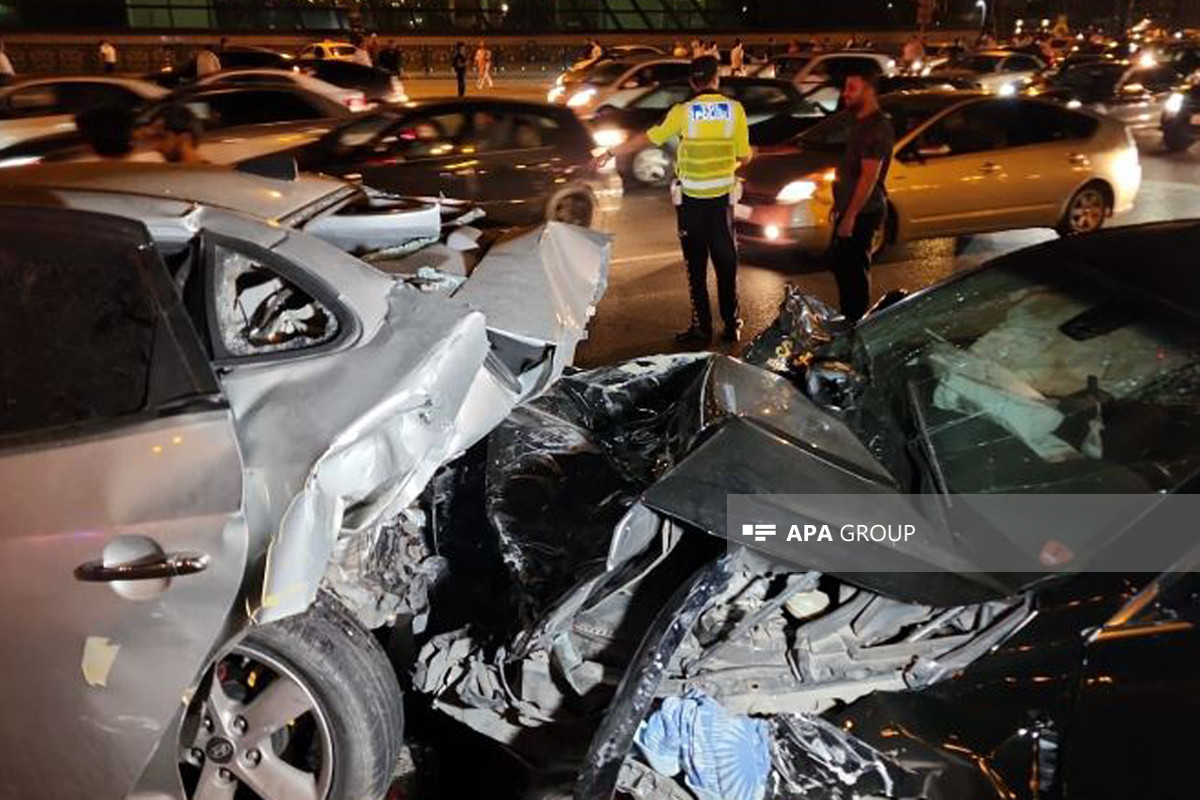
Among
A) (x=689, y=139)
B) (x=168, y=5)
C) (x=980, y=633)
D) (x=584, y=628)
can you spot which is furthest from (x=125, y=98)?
(x=168, y=5)

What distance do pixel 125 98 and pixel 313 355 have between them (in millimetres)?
10567

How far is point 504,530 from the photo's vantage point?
3.04m

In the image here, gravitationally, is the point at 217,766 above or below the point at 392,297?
below

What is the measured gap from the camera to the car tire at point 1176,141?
15.5 meters

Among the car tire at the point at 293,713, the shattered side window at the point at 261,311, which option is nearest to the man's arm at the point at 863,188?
the shattered side window at the point at 261,311

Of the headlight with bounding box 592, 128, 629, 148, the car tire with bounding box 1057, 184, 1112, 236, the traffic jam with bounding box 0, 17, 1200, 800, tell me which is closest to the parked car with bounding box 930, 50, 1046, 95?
the headlight with bounding box 592, 128, 629, 148

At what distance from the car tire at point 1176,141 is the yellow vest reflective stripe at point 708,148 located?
12.3 meters

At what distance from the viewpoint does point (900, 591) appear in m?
2.43

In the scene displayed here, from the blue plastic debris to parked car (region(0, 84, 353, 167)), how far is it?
28.2 feet

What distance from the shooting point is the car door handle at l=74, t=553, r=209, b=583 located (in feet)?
7.59

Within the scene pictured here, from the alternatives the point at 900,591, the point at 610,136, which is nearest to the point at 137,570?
the point at 900,591

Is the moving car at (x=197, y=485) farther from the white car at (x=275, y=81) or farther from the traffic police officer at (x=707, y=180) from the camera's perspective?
the white car at (x=275, y=81)

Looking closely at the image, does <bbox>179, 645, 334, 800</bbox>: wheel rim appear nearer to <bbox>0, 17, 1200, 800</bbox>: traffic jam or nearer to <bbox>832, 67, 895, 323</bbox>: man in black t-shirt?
<bbox>0, 17, 1200, 800</bbox>: traffic jam

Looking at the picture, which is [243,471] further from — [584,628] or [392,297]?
[584,628]
